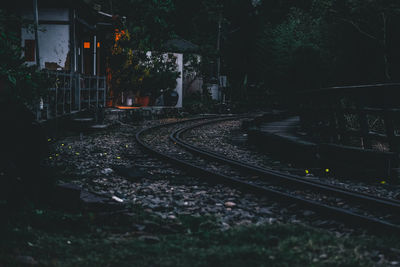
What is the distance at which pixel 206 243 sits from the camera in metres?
4.78

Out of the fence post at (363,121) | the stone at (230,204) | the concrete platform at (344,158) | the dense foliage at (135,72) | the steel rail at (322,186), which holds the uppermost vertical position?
the dense foliage at (135,72)

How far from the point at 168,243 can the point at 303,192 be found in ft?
10.7

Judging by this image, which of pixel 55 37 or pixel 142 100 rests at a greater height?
pixel 55 37

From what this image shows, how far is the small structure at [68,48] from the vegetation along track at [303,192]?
13.9ft

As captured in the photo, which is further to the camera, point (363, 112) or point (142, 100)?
point (142, 100)

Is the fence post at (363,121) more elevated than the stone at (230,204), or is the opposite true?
the fence post at (363,121)

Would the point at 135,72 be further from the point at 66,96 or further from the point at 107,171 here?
the point at 107,171

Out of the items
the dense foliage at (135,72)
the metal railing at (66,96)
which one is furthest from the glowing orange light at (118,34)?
the metal railing at (66,96)

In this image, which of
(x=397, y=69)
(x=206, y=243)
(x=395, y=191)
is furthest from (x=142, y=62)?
(x=206, y=243)

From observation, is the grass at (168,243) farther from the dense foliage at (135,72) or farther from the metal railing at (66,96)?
the dense foliage at (135,72)

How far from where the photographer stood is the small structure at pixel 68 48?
14.4m

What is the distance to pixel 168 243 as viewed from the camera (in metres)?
4.75

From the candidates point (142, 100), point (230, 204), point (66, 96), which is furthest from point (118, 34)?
point (230, 204)

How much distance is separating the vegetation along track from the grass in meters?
0.63
